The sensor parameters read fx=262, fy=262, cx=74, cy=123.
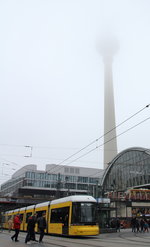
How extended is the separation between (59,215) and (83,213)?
2327 millimetres

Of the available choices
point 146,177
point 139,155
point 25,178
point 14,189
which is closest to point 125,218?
point 146,177

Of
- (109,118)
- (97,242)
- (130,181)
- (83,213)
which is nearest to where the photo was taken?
(97,242)

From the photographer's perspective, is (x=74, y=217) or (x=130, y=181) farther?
(x=130, y=181)

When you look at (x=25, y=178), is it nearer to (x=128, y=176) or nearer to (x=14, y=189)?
(x=14, y=189)

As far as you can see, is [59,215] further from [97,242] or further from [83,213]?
[97,242]

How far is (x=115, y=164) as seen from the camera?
68.9 metres

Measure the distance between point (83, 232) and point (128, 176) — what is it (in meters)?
46.0

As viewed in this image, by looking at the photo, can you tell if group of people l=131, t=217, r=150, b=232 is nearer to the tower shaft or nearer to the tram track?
the tram track

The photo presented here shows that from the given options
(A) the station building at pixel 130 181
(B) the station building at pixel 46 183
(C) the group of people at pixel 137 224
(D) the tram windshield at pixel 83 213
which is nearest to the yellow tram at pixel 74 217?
(D) the tram windshield at pixel 83 213

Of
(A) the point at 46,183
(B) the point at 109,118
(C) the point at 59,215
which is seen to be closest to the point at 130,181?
(B) the point at 109,118

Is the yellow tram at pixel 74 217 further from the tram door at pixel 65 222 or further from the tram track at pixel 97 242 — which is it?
the tram track at pixel 97 242

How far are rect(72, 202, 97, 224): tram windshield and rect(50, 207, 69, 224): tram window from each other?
79 cm

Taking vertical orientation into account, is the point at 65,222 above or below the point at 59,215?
below

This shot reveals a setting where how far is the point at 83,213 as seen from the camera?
18.5 metres
